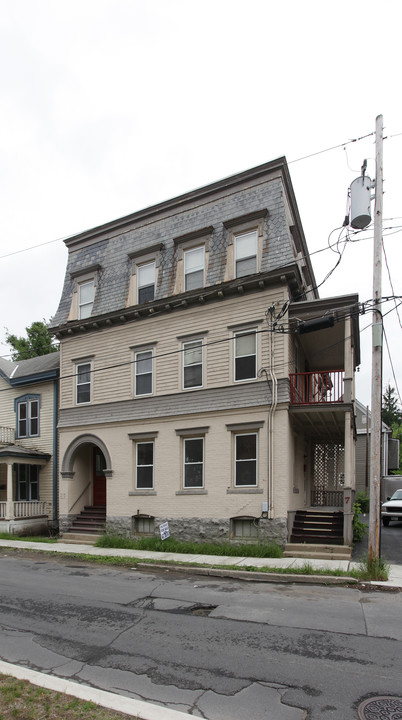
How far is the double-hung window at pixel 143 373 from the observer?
59.3 ft

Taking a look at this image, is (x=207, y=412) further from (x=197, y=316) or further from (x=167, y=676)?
(x=167, y=676)

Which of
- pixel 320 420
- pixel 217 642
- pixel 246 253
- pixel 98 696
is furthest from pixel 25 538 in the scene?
pixel 98 696

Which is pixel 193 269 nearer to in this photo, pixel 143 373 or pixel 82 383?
pixel 143 373

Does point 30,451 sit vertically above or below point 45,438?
below

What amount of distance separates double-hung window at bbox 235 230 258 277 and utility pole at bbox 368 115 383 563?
5.07m

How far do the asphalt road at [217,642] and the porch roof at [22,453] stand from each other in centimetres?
983

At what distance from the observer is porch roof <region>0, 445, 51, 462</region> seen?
20.0 metres

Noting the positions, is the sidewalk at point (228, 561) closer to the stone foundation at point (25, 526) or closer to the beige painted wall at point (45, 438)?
the stone foundation at point (25, 526)

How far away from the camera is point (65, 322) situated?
2052 centimetres

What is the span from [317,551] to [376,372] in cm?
555

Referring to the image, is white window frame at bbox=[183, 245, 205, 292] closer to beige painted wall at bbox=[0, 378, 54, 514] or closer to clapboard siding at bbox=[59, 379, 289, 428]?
clapboard siding at bbox=[59, 379, 289, 428]

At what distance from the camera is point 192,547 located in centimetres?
1498

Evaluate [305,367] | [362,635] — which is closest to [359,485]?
[305,367]

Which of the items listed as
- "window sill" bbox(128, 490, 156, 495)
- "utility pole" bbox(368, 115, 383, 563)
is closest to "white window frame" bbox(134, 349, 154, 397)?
"window sill" bbox(128, 490, 156, 495)
